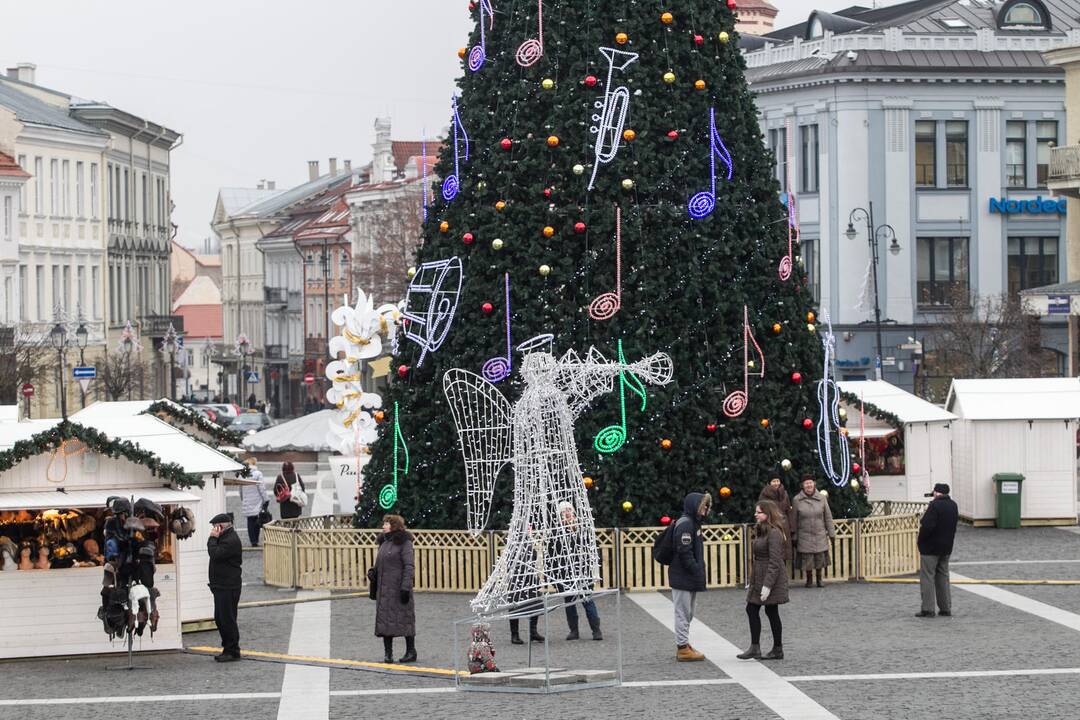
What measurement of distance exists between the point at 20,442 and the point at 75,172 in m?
65.2

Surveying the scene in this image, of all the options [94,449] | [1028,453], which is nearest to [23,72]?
[1028,453]

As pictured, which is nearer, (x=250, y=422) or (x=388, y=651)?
(x=388, y=651)

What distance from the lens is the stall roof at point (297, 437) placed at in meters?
52.8

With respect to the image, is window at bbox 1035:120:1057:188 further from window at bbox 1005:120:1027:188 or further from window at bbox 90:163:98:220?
window at bbox 90:163:98:220

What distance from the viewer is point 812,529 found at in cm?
2677

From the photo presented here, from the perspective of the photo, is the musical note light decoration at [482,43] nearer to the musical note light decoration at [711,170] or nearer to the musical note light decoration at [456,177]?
the musical note light decoration at [456,177]

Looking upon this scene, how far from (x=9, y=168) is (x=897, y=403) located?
4244 cm

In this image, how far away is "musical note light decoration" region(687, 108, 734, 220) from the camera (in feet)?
89.9

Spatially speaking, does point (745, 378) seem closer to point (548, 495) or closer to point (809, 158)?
point (548, 495)

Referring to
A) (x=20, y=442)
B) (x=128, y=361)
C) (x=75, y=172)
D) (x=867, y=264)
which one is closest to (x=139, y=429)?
(x=20, y=442)

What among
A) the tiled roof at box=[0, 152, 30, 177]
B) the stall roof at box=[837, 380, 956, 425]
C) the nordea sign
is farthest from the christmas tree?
the tiled roof at box=[0, 152, 30, 177]

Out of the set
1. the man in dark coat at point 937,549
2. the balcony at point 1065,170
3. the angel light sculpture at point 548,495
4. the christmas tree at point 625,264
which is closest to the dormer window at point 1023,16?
the balcony at point 1065,170

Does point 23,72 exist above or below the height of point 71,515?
above

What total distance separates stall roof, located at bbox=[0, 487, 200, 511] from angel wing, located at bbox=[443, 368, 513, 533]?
3886mm
